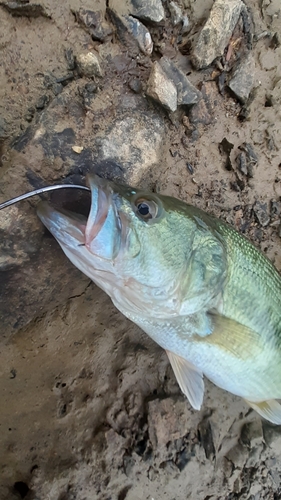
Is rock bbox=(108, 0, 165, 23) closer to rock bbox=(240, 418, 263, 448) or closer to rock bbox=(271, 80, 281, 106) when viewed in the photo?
rock bbox=(271, 80, 281, 106)

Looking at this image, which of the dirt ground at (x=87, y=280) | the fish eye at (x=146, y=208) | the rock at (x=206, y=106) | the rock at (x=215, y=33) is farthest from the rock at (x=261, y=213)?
the fish eye at (x=146, y=208)

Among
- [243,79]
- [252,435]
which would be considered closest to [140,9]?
[243,79]

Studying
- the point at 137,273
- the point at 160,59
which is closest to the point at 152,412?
the point at 137,273

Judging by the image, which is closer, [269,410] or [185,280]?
[185,280]

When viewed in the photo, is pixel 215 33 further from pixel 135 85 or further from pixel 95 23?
pixel 95 23

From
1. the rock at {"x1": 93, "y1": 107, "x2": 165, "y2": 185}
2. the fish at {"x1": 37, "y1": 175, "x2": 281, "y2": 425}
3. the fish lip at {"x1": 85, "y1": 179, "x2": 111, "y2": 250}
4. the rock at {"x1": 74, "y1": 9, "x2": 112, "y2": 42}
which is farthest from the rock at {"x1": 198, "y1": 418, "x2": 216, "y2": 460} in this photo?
the rock at {"x1": 74, "y1": 9, "x2": 112, "y2": 42}

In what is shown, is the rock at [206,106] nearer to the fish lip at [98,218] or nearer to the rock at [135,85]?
the rock at [135,85]
